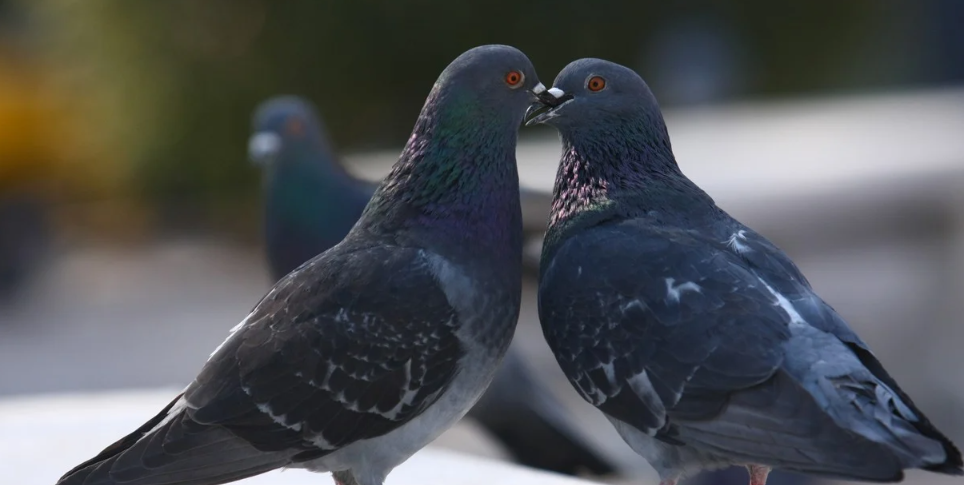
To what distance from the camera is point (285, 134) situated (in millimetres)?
6367

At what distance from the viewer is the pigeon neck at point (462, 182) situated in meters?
3.23

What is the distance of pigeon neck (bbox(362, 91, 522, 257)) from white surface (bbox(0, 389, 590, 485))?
142 centimetres

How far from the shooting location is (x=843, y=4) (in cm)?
1883

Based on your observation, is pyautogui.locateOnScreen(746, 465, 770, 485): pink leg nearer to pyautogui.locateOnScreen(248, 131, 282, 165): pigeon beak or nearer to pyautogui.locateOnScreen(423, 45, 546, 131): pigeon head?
pyautogui.locateOnScreen(423, 45, 546, 131): pigeon head

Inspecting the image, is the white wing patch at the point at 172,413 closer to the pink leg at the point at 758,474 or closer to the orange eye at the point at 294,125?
the pink leg at the point at 758,474

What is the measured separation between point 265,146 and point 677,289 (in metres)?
3.79

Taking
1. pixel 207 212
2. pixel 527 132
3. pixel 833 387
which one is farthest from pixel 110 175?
pixel 833 387

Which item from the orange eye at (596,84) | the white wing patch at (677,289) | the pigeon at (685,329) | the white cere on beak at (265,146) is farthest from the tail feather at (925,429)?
the white cere on beak at (265,146)

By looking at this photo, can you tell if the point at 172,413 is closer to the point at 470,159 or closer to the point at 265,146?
the point at 470,159

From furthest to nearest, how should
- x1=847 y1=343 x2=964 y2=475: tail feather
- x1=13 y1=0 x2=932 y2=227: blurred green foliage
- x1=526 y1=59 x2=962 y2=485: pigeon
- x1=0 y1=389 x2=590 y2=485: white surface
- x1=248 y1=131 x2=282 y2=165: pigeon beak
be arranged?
1. x1=13 y1=0 x2=932 y2=227: blurred green foliage
2. x1=248 y1=131 x2=282 y2=165: pigeon beak
3. x1=0 y1=389 x2=590 y2=485: white surface
4. x1=526 y1=59 x2=962 y2=485: pigeon
5. x1=847 y1=343 x2=964 y2=475: tail feather

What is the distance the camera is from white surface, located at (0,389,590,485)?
14.3 feet

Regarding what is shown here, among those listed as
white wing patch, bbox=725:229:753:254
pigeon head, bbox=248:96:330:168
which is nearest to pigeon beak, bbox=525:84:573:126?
white wing patch, bbox=725:229:753:254

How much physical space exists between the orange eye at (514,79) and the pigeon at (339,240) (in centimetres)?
209

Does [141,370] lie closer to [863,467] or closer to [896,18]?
[863,467]
